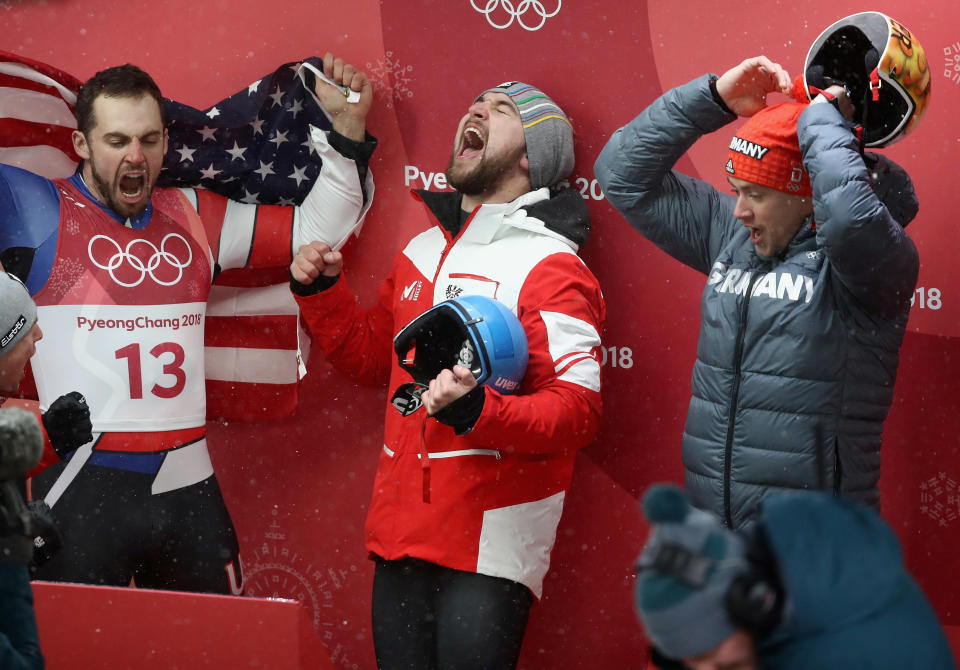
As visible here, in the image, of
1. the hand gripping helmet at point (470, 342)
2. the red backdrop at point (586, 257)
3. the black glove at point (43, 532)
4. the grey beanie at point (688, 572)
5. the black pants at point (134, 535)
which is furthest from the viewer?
the red backdrop at point (586, 257)

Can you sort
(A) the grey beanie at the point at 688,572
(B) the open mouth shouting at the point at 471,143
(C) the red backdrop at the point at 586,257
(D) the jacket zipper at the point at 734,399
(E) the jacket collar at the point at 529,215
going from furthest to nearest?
1. (C) the red backdrop at the point at 586,257
2. (B) the open mouth shouting at the point at 471,143
3. (E) the jacket collar at the point at 529,215
4. (D) the jacket zipper at the point at 734,399
5. (A) the grey beanie at the point at 688,572

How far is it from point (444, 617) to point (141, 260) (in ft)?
4.19

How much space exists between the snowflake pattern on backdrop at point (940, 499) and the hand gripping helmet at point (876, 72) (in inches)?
46.7

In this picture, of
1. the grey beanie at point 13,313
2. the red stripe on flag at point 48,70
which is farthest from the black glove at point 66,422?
the red stripe on flag at point 48,70

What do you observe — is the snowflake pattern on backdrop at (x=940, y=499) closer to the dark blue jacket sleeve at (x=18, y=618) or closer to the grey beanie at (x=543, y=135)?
Result: the grey beanie at (x=543, y=135)

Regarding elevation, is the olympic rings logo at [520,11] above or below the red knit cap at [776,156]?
above

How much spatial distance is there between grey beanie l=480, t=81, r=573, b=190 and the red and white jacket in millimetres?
64

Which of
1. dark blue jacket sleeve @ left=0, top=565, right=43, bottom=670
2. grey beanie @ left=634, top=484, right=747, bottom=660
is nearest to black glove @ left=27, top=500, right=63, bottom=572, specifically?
dark blue jacket sleeve @ left=0, top=565, right=43, bottom=670

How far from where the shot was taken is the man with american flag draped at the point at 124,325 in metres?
2.78

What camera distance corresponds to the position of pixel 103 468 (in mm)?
2818

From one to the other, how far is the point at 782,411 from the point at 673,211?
0.63m

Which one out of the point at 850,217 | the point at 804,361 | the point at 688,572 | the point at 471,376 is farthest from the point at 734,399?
the point at 688,572

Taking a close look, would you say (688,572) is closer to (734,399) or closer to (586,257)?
(734,399)

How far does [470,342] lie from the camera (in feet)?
8.33
